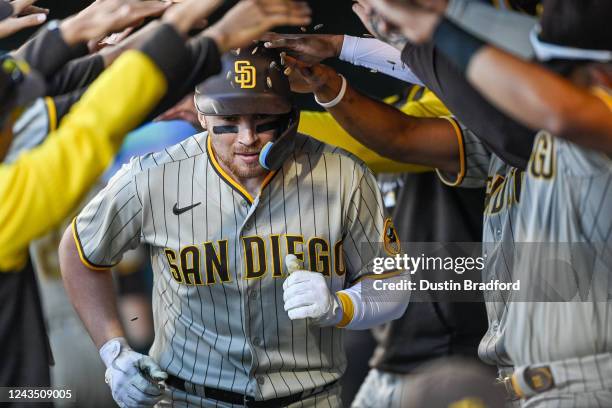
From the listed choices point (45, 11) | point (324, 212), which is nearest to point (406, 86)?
point (324, 212)

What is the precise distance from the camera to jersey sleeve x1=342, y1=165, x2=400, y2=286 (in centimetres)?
269

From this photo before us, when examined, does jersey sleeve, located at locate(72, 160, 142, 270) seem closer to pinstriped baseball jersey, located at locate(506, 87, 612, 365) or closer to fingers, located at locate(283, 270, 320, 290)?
fingers, located at locate(283, 270, 320, 290)

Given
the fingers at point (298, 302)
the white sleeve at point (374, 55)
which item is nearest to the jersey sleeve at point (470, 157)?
the white sleeve at point (374, 55)

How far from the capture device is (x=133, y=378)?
2576mm

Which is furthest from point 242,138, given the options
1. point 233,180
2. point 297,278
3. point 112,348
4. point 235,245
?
point 112,348

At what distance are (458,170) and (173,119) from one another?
98 centimetres

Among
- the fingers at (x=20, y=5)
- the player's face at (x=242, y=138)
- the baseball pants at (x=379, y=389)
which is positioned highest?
the fingers at (x=20, y=5)

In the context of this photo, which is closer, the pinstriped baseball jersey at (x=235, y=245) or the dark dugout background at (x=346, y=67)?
the pinstriped baseball jersey at (x=235, y=245)

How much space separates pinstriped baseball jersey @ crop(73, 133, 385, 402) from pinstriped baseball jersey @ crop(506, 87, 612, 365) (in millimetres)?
549

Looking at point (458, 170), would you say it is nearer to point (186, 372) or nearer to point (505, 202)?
point (505, 202)

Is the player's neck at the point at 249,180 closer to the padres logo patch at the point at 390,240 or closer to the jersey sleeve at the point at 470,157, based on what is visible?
the padres logo patch at the point at 390,240

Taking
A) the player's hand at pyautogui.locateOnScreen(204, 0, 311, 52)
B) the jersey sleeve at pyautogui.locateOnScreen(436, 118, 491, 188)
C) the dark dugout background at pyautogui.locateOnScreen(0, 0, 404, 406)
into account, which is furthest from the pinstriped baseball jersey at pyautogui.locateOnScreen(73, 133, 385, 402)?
the player's hand at pyautogui.locateOnScreen(204, 0, 311, 52)

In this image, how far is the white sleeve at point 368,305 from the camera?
2.57 m

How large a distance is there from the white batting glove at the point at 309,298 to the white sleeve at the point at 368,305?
0.03 metres
